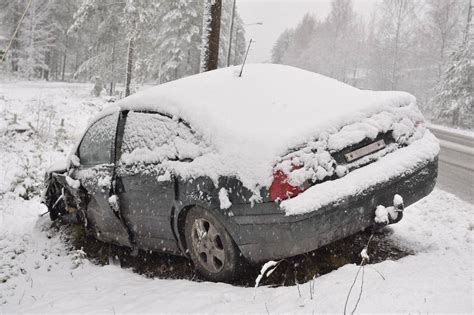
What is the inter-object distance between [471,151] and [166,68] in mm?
24911

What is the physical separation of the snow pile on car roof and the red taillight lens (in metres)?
0.05

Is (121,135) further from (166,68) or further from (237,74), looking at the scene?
(166,68)

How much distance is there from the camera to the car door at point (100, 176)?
4.73 m

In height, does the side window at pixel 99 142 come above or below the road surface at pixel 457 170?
above

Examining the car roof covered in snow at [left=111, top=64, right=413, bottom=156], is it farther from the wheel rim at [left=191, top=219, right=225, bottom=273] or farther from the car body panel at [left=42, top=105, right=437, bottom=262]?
the wheel rim at [left=191, top=219, right=225, bottom=273]

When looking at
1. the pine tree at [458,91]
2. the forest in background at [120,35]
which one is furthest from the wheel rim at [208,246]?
the pine tree at [458,91]

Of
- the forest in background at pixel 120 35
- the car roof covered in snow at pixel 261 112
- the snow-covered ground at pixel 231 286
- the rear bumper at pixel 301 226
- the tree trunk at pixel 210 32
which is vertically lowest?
the snow-covered ground at pixel 231 286

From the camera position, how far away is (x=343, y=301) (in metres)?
2.84

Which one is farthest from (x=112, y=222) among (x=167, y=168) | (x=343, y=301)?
(x=343, y=301)

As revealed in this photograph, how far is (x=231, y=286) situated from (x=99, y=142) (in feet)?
8.22

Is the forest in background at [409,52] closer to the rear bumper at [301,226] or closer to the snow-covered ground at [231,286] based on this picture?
the snow-covered ground at [231,286]

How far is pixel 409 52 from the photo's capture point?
3981cm

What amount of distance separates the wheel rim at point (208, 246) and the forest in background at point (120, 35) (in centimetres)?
1996

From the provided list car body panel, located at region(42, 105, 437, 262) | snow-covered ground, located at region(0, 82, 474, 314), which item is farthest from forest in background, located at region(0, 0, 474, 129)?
car body panel, located at region(42, 105, 437, 262)
